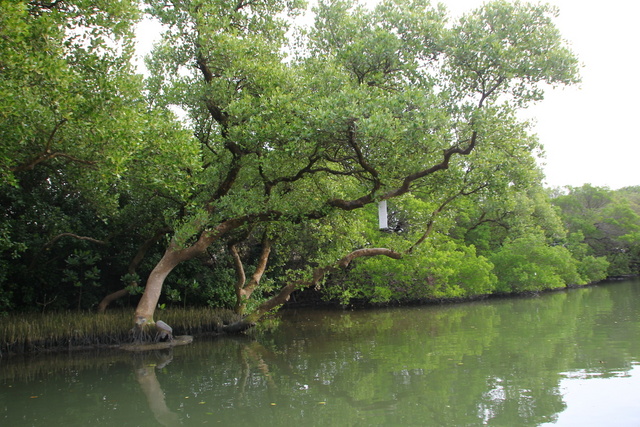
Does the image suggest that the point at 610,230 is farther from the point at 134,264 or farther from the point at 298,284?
the point at 134,264

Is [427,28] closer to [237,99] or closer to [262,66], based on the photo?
[262,66]

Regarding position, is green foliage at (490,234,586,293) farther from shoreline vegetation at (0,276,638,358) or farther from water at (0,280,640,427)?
shoreline vegetation at (0,276,638,358)

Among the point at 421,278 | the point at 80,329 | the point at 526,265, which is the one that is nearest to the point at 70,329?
the point at 80,329

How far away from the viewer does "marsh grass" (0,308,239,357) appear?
10.2 meters

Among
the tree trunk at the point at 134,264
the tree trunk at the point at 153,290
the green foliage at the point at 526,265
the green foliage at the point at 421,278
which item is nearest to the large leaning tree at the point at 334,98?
the tree trunk at the point at 153,290

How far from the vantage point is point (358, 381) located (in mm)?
6789

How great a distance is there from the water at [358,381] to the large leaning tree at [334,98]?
89.0 inches

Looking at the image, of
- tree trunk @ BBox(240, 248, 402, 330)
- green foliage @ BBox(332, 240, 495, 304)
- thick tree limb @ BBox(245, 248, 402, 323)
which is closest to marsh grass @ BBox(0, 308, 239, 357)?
tree trunk @ BBox(240, 248, 402, 330)

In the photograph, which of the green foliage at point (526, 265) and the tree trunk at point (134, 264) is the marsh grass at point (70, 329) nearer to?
the tree trunk at point (134, 264)

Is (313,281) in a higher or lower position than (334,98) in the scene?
lower

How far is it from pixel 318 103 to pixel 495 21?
351 centimetres

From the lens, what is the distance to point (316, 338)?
1154 cm

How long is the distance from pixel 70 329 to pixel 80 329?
0.66 feet

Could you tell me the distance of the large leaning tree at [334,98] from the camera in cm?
841
